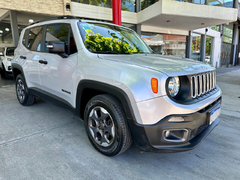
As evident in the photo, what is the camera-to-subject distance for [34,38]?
364 centimetres

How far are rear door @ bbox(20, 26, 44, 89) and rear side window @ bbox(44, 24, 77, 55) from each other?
35 cm

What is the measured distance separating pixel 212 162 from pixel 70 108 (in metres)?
2.15

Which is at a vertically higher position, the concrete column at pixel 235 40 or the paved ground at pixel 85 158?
the concrete column at pixel 235 40

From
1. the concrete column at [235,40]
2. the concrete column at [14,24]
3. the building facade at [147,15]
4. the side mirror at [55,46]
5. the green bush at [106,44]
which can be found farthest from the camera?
the concrete column at [235,40]

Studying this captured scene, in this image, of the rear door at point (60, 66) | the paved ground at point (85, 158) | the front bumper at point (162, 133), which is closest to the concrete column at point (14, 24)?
the rear door at point (60, 66)

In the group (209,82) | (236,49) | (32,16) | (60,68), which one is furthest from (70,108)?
(236,49)

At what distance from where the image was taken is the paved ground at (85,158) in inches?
77.6

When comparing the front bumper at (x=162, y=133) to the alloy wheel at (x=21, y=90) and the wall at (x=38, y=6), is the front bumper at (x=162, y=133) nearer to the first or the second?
the alloy wheel at (x=21, y=90)

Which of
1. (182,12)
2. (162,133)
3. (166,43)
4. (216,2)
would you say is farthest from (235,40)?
(162,133)

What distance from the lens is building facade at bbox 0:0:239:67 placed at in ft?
28.3

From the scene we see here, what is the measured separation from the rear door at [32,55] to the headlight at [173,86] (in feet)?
8.38

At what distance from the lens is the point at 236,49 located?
22922mm

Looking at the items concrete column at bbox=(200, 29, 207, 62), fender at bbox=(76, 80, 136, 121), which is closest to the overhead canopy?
concrete column at bbox=(200, 29, 207, 62)

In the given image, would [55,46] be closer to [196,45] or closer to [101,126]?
[101,126]
